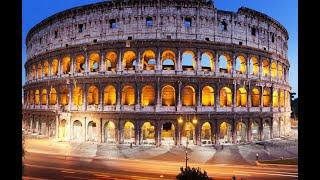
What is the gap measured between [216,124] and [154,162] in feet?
30.9

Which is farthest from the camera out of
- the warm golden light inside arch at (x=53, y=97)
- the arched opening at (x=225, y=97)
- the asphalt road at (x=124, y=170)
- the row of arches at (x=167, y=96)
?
the warm golden light inside arch at (x=53, y=97)


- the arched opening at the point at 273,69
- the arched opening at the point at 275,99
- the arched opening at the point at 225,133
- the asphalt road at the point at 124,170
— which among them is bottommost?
the asphalt road at the point at 124,170

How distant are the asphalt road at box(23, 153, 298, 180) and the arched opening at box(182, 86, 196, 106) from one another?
337 inches

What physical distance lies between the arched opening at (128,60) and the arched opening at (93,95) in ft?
13.5

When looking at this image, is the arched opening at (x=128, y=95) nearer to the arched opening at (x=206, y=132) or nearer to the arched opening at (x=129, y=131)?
the arched opening at (x=129, y=131)

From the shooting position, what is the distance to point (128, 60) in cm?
3164

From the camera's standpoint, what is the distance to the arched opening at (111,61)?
3006 centimetres

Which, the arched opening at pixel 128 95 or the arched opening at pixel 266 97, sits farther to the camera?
the arched opening at pixel 266 97

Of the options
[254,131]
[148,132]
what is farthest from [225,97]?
[148,132]

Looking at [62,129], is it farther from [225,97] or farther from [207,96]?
[225,97]

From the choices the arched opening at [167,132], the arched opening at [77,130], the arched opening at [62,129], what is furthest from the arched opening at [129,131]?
the arched opening at [62,129]

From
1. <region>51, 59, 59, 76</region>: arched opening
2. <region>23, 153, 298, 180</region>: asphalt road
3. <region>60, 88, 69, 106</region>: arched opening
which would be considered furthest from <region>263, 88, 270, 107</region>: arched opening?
<region>51, 59, 59, 76</region>: arched opening

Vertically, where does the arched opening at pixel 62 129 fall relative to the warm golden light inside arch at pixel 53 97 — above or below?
below

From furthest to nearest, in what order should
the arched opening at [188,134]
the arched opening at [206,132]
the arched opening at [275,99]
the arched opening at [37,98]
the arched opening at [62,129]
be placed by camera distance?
the arched opening at [37,98] → the arched opening at [275,99] → the arched opening at [62,129] → the arched opening at [206,132] → the arched opening at [188,134]
